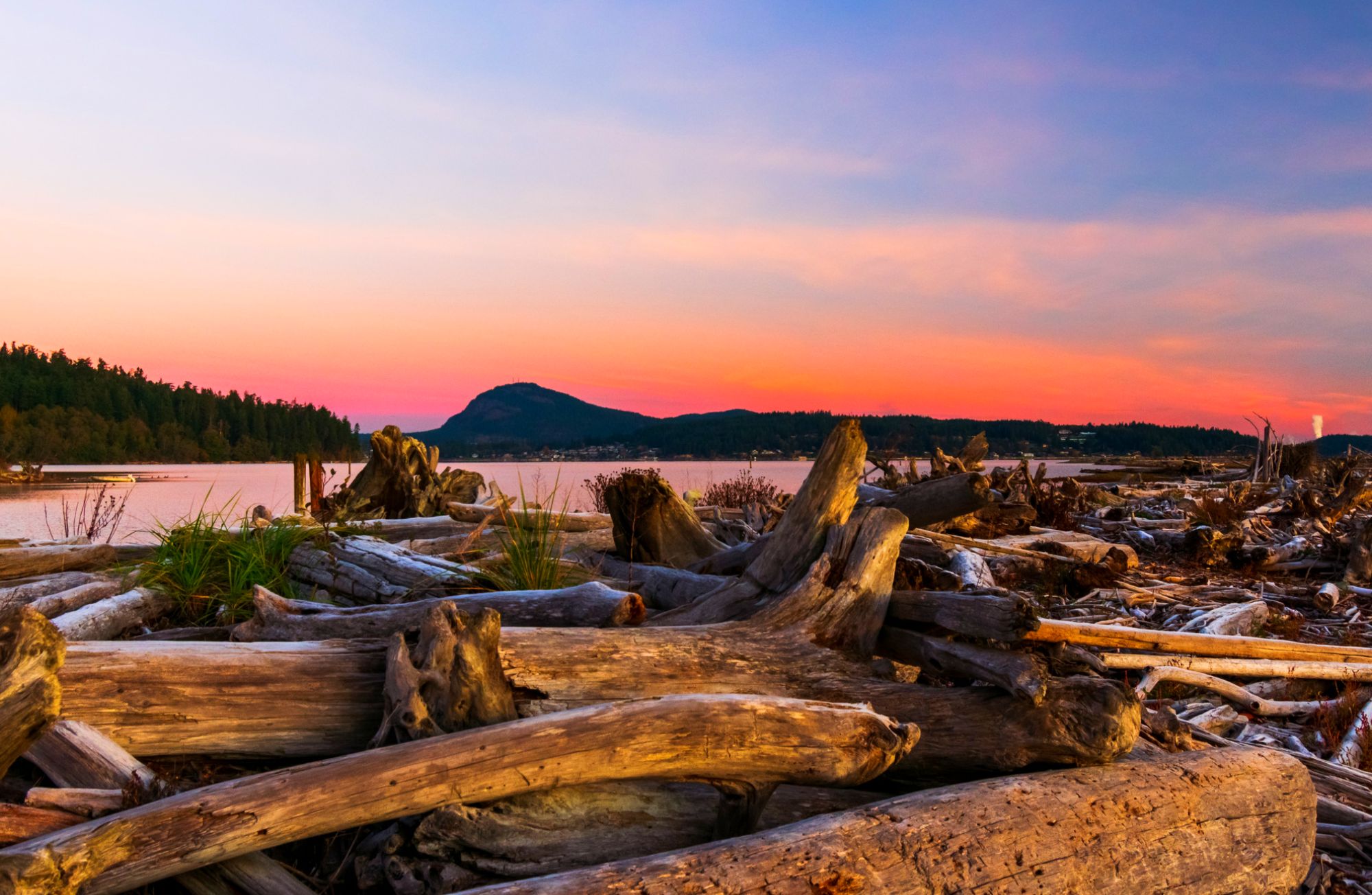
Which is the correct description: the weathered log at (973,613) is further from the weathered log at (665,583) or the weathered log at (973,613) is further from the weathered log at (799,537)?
the weathered log at (665,583)

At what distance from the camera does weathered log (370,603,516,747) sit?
3777mm

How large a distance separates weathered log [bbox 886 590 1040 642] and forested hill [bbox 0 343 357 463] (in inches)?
3036

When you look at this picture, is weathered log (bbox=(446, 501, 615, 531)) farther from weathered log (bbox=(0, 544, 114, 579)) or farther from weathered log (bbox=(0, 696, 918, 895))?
weathered log (bbox=(0, 696, 918, 895))

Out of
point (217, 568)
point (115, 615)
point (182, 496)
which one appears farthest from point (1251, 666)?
point (182, 496)

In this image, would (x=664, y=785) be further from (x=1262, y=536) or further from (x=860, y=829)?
(x=1262, y=536)

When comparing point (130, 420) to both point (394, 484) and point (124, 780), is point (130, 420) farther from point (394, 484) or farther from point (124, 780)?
point (124, 780)

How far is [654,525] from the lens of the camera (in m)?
8.15

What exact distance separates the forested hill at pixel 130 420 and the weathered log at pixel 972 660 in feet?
253

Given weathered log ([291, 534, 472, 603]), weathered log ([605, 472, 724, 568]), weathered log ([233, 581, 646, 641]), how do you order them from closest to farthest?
weathered log ([233, 581, 646, 641]), weathered log ([291, 534, 472, 603]), weathered log ([605, 472, 724, 568])

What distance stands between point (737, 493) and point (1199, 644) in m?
12.4

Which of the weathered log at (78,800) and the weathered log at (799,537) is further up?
the weathered log at (799,537)

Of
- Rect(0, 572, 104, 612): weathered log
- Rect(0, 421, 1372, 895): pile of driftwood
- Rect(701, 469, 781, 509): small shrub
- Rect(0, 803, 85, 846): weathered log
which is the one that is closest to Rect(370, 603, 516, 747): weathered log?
Rect(0, 421, 1372, 895): pile of driftwood

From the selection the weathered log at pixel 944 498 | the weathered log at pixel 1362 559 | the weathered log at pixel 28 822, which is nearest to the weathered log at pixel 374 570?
the weathered log at pixel 28 822

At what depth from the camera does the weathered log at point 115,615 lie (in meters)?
5.28
